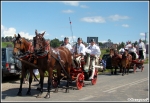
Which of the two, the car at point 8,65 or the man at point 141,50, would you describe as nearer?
the car at point 8,65

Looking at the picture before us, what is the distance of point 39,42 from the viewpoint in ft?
30.8

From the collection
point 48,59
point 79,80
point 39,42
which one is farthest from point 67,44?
point 39,42

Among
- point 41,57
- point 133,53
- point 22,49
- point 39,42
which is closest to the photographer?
point 39,42

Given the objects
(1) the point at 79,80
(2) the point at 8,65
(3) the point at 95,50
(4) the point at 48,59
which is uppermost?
(3) the point at 95,50

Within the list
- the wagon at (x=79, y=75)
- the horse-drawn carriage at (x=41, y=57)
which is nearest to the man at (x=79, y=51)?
the wagon at (x=79, y=75)

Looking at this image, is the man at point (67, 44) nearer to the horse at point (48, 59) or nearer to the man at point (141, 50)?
the horse at point (48, 59)

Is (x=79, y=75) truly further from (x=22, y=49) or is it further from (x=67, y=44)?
(x=22, y=49)

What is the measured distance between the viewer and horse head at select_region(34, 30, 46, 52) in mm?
9325

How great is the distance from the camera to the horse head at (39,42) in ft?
30.6

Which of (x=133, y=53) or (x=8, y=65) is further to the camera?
(x=133, y=53)

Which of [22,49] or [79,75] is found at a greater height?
[22,49]

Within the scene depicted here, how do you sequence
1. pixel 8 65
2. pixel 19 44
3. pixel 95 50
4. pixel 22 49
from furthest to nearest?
pixel 8 65 → pixel 95 50 → pixel 22 49 → pixel 19 44

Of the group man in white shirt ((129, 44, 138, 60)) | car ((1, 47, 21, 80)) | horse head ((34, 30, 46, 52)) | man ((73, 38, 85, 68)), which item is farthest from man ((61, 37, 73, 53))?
man in white shirt ((129, 44, 138, 60))

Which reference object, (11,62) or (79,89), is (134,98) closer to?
(79,89)
